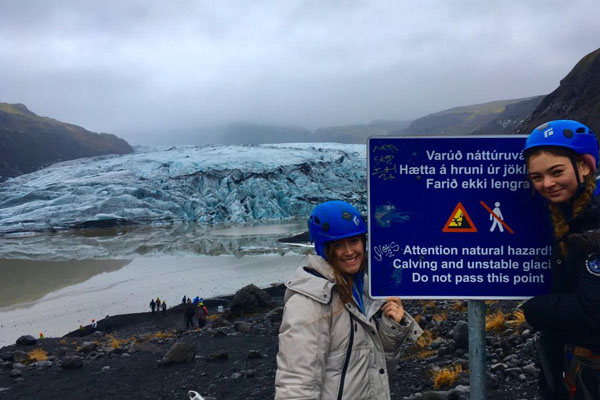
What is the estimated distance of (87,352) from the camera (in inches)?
469

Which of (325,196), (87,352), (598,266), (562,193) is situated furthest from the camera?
(325,196)

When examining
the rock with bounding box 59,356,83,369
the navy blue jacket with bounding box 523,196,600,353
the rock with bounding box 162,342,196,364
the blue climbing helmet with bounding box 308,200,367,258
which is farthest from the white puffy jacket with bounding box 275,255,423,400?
the rock with bounding box 59,356,83,369

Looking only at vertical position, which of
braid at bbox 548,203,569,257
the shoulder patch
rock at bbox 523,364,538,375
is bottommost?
rock at bbox 523,364,538,375

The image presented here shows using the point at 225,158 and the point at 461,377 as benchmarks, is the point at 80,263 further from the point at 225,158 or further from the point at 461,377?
the point at 461,377

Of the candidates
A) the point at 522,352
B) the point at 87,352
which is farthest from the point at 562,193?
the point at 87,352

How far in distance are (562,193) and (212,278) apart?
26910mm

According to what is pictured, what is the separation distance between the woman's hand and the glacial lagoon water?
19.3 meters

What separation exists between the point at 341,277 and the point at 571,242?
2.98ft

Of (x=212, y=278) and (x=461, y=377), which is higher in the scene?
(x=461, y=377)

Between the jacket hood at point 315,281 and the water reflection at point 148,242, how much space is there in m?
33.6

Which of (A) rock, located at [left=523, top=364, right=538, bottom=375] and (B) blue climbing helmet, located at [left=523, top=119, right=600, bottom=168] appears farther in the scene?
(A) rock, located at [left=523, top=364, right=538, bottom=375]

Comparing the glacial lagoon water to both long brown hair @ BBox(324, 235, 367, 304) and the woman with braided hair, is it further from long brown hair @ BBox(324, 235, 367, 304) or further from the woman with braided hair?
the woman with braided hair

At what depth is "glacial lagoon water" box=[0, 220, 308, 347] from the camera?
2233 cm

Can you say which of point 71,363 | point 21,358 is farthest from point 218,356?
point 21,358
